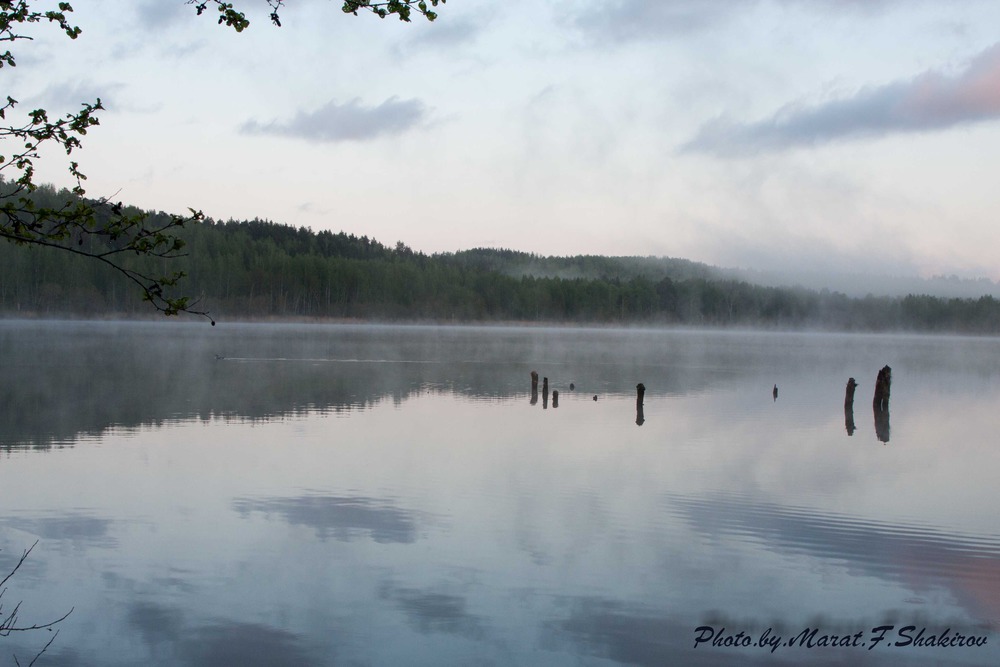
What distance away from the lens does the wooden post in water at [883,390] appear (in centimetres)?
3350

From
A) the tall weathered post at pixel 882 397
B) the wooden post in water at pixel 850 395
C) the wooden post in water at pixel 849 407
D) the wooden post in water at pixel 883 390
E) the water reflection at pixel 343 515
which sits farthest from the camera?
the wooden post in water at pixel 883 390

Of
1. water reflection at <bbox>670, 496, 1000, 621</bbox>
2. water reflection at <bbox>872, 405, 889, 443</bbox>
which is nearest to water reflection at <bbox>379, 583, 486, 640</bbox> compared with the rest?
water reflection at <bbox>670, 496, 1000, 621</bbox>

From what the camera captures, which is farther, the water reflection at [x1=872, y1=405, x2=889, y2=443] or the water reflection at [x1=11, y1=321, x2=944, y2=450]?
the water reflection at [x1=872, y1=405, x2=889, y2=443]

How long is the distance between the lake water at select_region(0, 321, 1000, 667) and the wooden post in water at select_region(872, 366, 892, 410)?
2.66 metres

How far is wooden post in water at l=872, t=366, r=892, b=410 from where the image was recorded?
33.5 metres

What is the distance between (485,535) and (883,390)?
24.9 meters

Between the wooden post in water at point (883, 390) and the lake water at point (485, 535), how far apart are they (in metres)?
2.66

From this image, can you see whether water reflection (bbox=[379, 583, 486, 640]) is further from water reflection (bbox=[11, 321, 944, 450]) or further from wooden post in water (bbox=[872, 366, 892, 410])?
wooden post in water (bbox=[872, 366, 892, 410])

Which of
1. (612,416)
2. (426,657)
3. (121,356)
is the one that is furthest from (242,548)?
(121,356)

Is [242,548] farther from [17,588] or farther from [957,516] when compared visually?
[957,516]

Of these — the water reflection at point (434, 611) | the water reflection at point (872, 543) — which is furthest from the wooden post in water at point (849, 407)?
the water reflection at point (434, 611)

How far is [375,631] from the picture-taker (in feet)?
31.0

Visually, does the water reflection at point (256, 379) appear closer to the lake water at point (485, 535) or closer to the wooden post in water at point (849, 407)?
the lake water at point (485, 535)

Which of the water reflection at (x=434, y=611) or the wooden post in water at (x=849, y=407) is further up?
the wooden post in water at (x=849, y=407)
